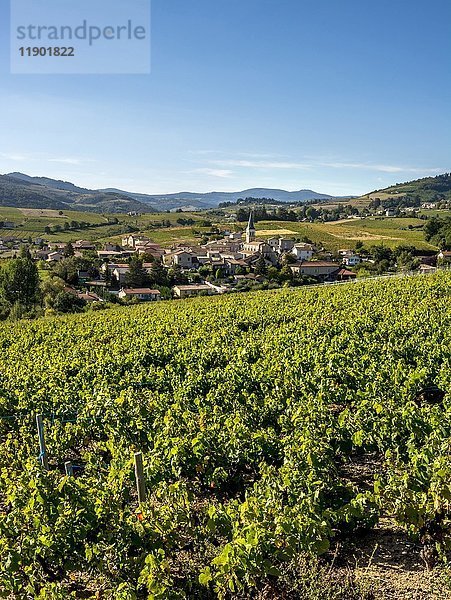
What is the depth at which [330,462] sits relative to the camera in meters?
6.25

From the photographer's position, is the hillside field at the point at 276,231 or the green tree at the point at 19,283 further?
the hillside field at the point at 276,231

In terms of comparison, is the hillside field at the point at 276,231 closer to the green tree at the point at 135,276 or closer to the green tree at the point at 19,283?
the green tree at the point at 135,276

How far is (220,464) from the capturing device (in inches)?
265

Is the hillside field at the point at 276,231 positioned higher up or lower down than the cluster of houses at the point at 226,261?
higher up

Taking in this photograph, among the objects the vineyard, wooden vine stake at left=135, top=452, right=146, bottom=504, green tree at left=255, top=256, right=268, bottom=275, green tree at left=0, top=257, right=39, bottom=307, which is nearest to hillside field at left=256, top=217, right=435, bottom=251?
green tree at left=255, top=256, right=268, bottom=275

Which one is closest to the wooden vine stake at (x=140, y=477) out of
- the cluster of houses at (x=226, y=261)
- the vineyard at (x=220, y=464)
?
the vineyard at (x=220, y=464)

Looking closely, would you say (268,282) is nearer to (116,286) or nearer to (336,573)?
(116,286)

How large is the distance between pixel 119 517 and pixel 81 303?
44.9 metres

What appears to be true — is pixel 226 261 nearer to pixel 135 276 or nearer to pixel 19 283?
pixel 135 276

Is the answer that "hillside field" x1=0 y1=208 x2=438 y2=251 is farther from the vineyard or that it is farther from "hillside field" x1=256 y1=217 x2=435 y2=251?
the vineyard

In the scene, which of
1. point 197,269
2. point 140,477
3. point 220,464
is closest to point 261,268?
point 197,269

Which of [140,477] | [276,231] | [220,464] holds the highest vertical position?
[276,231]

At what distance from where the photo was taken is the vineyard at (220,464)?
15.6 feet

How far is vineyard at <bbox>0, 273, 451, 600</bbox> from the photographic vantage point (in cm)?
477
